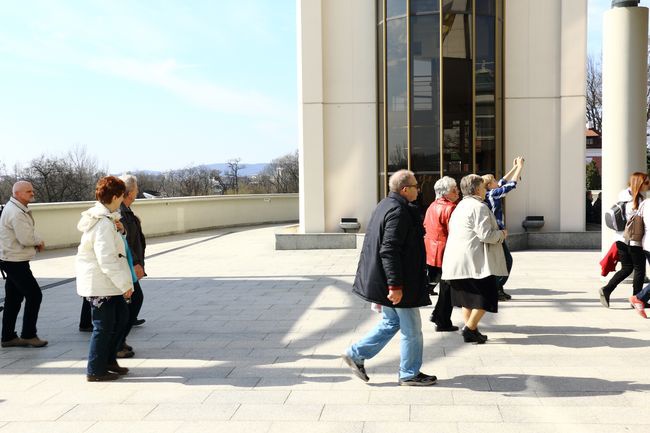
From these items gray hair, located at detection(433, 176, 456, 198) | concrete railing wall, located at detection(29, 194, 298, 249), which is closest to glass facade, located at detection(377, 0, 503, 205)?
gray hair, located at detection(433, 176, 456, 198)

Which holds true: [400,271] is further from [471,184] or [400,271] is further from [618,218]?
[618,218]

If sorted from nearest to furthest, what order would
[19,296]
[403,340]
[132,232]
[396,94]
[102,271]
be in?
[403,340]
[102,271]
[132,232]
[19,296]
[396,94]

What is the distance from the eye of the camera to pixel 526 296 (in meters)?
8.83

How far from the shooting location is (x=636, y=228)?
7312mm

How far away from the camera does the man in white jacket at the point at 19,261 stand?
645cm

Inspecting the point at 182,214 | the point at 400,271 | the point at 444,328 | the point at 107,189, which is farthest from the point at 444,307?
the point at 182,214

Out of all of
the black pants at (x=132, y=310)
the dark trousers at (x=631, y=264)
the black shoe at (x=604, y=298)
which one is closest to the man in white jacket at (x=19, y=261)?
the black pants at (x=132, y=310)

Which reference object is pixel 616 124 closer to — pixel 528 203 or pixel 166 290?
pixel 528 203

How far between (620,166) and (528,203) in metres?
6.08

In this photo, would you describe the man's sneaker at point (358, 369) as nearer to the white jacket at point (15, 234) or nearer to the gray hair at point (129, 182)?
the gray hair at point (129, 182)

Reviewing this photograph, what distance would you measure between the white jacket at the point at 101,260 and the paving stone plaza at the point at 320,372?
0.82 meters

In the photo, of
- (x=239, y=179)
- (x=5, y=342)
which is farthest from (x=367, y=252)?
(x=239, y=179)

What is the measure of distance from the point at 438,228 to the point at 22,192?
4472mm

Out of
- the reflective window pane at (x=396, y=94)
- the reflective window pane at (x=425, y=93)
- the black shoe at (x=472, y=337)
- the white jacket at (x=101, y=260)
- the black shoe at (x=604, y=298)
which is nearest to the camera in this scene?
the white jacket at (x=101, y=260)
